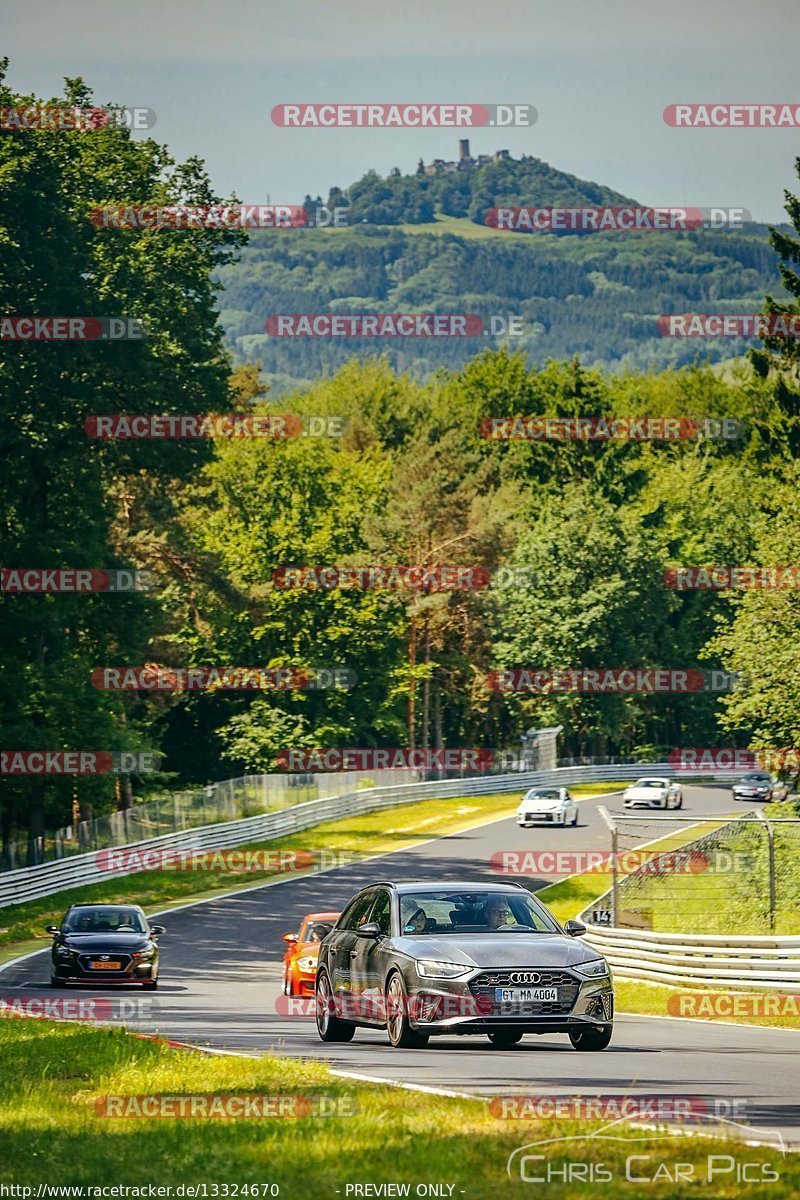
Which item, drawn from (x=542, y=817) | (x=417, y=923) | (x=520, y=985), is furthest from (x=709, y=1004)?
(x=542, y=817)

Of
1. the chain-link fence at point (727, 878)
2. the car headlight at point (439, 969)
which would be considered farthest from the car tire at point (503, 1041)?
the chain-link fence at point (727, 878)

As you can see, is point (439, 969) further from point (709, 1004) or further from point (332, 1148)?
point (709, 1004)

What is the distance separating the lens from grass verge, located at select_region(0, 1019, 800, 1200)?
8320mm

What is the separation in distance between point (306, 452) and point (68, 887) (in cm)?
4180

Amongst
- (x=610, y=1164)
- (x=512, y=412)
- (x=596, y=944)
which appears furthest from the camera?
(x=512, y=412)

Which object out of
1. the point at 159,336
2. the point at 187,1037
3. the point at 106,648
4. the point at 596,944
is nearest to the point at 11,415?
the point at 159,336

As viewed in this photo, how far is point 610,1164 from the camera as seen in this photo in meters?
8.53

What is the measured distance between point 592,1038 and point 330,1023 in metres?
3.03

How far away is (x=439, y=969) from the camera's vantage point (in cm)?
1412

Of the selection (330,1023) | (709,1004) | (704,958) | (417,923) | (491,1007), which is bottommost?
(709,1004)

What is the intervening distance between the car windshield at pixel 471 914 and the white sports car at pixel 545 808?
45.2 meters

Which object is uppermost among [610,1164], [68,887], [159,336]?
[159,336]

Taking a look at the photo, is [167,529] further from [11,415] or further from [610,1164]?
[610,1164]

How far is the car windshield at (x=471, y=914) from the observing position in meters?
15.2
